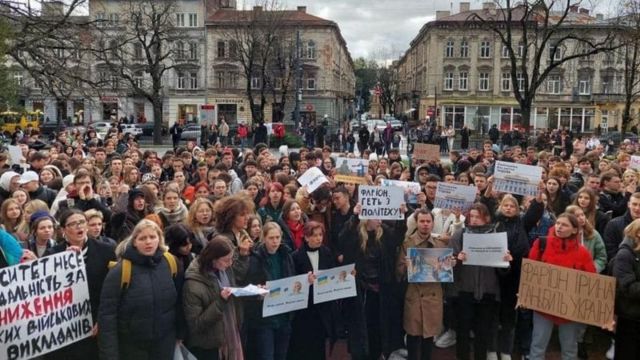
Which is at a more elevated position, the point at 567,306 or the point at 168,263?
the point at 168,263

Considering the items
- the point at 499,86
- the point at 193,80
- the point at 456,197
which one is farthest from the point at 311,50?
the point at 456,197

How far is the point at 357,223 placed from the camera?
659 centimetres

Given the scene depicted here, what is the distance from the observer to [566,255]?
5.91 metres

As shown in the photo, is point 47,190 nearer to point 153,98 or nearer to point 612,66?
point 153,98

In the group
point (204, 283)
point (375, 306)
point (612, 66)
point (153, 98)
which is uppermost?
point (612, 66)

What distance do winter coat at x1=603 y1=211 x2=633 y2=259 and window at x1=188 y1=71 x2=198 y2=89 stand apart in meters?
65.6

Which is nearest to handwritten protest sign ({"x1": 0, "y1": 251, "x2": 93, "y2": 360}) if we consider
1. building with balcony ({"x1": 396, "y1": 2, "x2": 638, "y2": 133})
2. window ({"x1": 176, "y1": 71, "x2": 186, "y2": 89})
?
building with balcony ({"x1": 396, "y1": 2, "x2": 638, "y2": 133})

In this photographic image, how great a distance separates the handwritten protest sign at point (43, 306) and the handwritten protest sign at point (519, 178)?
5.54 metres

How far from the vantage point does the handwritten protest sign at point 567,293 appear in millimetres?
5609

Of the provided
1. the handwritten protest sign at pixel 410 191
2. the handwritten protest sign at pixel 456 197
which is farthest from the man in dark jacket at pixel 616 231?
the handwritten protest sign at pixel 410 191

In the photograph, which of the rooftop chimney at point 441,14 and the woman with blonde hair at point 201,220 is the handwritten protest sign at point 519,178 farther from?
the rooftop chimney at point 441,14

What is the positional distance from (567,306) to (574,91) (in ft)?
227

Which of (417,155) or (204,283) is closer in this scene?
(204,283)

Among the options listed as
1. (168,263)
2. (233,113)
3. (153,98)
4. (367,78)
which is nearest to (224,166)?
(168,263)
